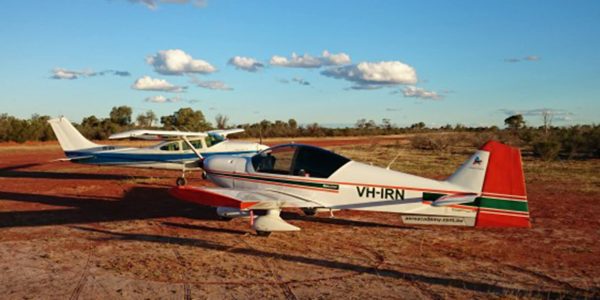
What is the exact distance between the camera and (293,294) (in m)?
5.44

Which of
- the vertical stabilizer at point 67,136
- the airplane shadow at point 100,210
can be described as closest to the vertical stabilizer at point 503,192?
the airplane shadow at point 100,210

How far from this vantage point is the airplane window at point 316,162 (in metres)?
8.58

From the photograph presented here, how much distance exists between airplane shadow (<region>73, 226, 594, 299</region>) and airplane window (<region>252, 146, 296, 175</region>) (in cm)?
192

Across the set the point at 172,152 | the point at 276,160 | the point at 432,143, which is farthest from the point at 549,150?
the point at 276,160

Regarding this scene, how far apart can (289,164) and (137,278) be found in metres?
3.80

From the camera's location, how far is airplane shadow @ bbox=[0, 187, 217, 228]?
1020cm

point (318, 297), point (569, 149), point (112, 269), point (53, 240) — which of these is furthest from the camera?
point (569, 149)

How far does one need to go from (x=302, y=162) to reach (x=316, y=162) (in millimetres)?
290

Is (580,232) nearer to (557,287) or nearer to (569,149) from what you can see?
(557,287)

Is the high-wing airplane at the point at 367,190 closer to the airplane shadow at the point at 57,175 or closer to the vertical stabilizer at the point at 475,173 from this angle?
the vertical stabilizer at the point at 475,173

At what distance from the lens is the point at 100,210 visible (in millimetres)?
11383

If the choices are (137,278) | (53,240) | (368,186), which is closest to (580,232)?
(368,186)

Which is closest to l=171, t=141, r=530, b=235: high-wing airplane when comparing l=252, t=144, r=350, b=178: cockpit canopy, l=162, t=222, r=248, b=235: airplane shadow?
l=252, t=144, r=350, b=178: cockpit canopy

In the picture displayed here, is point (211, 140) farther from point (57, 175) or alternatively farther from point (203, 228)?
point (57, 175)
